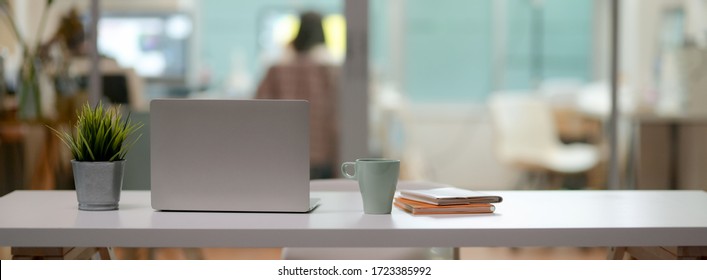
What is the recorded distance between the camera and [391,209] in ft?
5.74

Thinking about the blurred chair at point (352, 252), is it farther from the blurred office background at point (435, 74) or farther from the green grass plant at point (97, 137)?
the blurred office background at point (435, 74)

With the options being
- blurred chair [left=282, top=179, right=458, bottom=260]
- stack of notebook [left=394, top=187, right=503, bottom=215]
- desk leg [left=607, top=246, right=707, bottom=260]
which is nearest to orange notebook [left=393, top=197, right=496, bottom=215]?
stack of notebook [left=394, top=187, right=503, bottom=215]

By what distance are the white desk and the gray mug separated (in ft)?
0.09

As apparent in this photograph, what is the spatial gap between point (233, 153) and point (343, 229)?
30 cm

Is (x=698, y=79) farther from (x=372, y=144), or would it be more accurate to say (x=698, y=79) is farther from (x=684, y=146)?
(x=372, y=144)

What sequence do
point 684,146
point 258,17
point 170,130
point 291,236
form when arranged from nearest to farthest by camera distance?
point 291,236 < point 170,130 < point 258,17 < point 684,146

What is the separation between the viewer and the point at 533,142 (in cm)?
430

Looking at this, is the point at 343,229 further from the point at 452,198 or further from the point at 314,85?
the point at 314,85

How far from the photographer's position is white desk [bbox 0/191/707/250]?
4.98ft

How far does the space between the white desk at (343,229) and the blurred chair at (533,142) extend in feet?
8.36

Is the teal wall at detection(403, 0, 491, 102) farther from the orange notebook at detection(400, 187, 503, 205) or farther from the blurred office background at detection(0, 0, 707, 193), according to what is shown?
the orange notebook at detection(400, 187, 503, 205)

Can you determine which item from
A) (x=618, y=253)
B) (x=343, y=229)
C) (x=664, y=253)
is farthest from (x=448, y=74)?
(x=343, y=229)

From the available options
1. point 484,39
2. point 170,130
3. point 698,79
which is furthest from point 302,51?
point 170,130

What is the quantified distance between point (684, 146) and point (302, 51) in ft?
5.95
